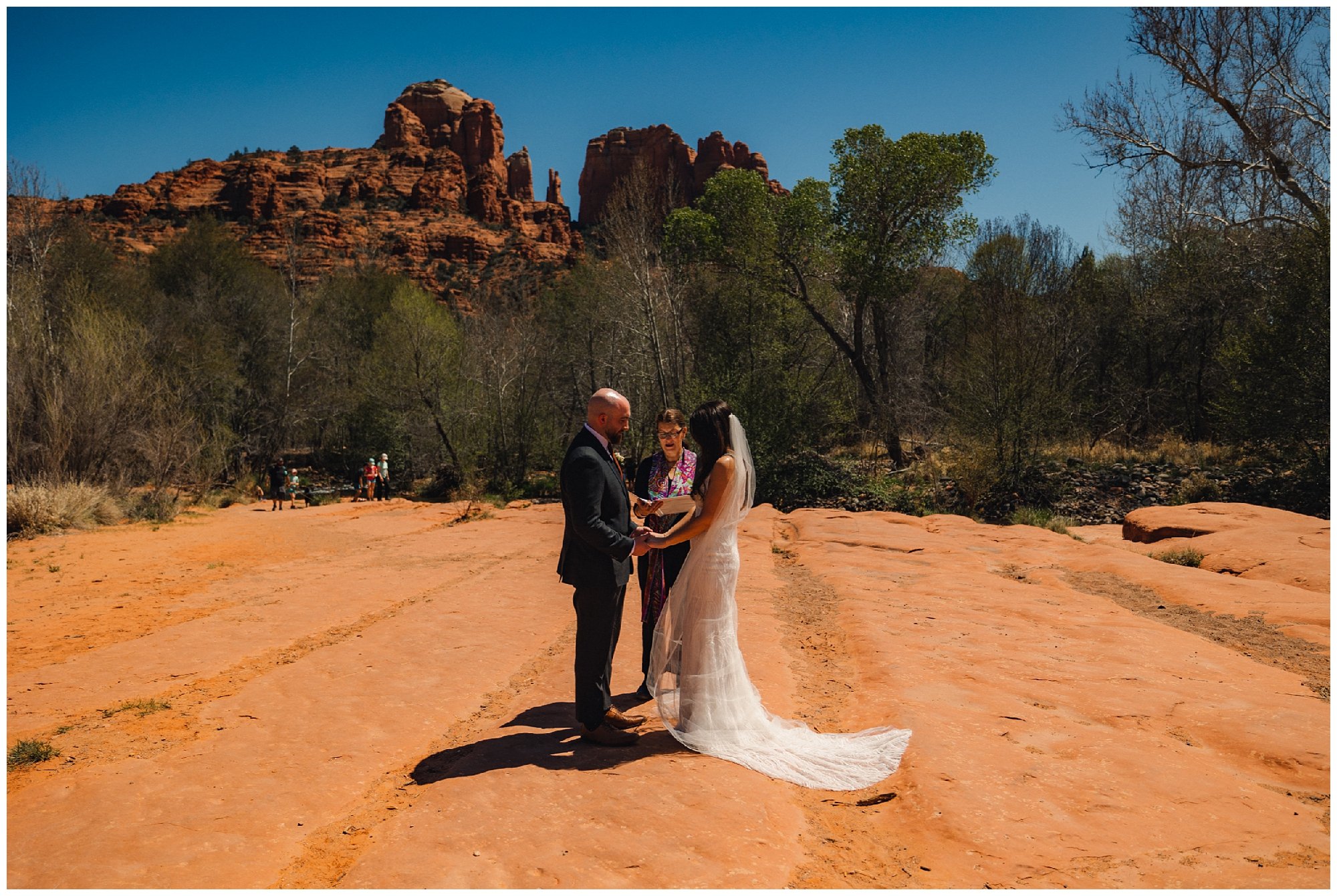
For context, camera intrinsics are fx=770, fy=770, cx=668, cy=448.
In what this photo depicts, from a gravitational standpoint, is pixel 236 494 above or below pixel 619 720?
below

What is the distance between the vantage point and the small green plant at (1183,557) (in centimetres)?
1064

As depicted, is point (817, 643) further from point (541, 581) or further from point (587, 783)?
point (541, 581)

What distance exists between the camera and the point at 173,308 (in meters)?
31.7

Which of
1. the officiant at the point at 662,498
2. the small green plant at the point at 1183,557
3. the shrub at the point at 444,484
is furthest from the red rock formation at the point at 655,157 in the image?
the officiant at the point at 662,498

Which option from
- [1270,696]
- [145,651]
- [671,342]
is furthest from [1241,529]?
[671,342]

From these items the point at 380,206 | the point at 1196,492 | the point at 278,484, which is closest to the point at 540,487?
the point at 278,484

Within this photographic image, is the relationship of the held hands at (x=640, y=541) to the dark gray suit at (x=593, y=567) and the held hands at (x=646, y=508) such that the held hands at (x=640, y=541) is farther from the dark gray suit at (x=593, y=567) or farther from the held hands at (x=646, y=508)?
the held hands at (x=646, y=508)

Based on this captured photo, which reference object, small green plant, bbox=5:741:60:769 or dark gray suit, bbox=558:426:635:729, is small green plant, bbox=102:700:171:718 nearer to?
small green plant, bbox=5:741:60:769

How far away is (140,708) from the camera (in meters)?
4.96

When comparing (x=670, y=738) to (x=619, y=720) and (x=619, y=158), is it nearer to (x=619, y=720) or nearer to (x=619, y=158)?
(x=619, y=720)

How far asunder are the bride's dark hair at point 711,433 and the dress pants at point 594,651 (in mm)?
856

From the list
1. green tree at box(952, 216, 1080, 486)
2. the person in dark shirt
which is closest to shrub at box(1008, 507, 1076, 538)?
green tree at box(952, 216, 1080, 486)

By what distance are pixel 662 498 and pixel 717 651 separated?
113 centimetres

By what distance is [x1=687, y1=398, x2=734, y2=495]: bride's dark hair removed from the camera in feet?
14.0
